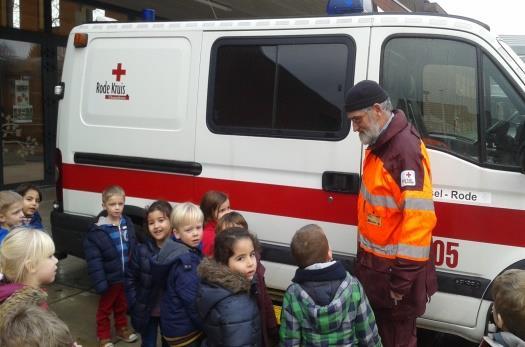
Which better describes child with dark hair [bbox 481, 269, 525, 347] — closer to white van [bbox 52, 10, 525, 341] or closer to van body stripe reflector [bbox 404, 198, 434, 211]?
van body stripe reflector [bbox 404, 198, 434, 211]

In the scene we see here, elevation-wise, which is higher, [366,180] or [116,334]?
[366,180]

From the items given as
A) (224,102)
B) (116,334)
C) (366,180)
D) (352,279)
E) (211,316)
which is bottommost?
(116,334)

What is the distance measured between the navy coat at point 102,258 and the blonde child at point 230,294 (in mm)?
1358

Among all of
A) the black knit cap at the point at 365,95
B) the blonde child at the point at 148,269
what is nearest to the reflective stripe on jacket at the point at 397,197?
the black knit cap at the point at 365,95

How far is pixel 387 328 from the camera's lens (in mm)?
2898

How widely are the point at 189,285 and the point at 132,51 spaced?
2.20m

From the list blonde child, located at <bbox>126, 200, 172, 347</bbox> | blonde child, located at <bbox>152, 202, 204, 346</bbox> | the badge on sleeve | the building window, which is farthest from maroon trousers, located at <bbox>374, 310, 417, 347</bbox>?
the building window

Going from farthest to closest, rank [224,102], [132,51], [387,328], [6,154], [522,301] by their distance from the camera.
A: [6,154], [132,51], [224,102], [387,328], [522,301]

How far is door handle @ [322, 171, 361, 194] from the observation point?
3.32 m

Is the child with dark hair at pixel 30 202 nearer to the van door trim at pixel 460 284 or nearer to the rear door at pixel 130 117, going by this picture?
the rear door at pixel 130 117

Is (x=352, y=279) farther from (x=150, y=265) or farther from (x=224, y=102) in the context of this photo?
(x=224, y=102)

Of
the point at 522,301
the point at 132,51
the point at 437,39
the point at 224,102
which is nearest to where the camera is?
the point at 522,301

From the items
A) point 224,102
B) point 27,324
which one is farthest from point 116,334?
point 27,324

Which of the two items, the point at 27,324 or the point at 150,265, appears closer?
the point at 27,324
